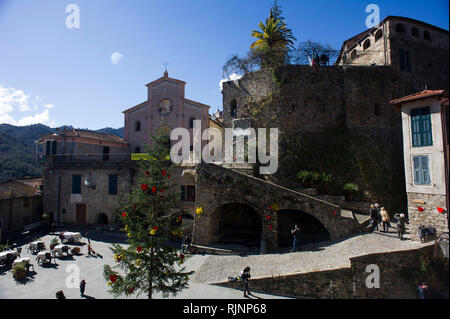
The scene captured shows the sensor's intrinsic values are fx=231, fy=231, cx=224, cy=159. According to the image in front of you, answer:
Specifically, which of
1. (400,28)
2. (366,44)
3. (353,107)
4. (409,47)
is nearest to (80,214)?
(353,107)

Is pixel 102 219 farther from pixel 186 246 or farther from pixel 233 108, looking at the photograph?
pixel 233 108

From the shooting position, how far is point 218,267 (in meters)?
13.4

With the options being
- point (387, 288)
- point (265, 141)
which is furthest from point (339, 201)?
point (265, 141)

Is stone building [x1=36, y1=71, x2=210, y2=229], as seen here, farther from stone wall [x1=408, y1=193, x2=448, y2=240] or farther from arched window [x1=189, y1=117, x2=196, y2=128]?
stone wall [x1=408, y1=193, x2=448, y2=240]

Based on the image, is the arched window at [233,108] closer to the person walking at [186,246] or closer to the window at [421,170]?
the person walking at [186,246]

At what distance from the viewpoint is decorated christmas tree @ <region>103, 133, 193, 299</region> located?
9.11 m

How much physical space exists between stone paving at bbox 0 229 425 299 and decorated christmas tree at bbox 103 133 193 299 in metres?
2.05

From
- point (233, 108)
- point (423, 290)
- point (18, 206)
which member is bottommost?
point (423, 290)

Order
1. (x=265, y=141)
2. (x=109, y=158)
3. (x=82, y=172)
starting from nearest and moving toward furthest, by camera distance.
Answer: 1. (x=265, y=141)
2. (x=82, y=172)
3. (x=109, y=158)

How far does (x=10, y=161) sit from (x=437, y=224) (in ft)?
189

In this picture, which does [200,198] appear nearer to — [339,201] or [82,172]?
[339,201]

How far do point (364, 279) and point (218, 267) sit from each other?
289 inches

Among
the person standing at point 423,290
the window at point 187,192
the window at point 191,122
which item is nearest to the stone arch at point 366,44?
the window at point 191,122
